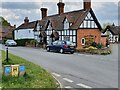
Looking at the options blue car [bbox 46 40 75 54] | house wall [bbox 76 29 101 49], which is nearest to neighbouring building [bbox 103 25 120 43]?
house wall [bbox 76 29 101 49]

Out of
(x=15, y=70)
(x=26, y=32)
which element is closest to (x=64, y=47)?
(x=15, y=70)

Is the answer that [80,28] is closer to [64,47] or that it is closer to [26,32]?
[64,47]

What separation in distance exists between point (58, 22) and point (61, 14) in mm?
4197

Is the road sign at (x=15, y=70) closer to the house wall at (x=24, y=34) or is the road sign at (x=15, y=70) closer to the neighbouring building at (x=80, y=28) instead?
the neighbouring building at (x=80, y=28)

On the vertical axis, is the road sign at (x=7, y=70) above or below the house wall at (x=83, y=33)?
below

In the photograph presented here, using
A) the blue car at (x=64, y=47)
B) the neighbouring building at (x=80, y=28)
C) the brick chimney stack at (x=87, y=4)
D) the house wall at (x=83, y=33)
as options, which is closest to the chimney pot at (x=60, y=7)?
the neighbouring building at (x=80, y=28)

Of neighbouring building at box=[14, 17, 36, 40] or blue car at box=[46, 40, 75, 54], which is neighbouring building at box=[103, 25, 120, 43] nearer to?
neighbouring building at box=[14, 17, 36, 40]

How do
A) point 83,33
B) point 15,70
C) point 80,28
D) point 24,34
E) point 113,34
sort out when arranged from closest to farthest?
point 15,70 < point 80,28 < point 83,33 < point 24,34 < point 113,34

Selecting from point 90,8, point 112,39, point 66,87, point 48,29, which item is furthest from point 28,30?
point 66,87

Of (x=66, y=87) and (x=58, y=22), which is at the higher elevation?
(x=58, y=22)

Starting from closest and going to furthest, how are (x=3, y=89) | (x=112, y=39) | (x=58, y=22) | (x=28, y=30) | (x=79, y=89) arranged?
(x=3, y=89) → (x=79, y=89) → (x=58, y=22) → (x=28, y=30) → (x=112, y=39)

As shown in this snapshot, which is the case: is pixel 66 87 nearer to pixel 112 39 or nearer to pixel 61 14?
pixel 61 14

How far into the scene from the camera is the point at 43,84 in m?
9.57

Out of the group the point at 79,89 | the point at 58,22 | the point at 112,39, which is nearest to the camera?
the point at 79,89
